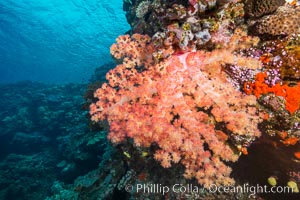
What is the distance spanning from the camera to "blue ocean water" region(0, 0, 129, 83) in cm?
3278

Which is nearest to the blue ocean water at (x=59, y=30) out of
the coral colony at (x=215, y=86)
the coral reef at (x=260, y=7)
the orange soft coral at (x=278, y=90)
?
the coral reef at (x=260, y=7)

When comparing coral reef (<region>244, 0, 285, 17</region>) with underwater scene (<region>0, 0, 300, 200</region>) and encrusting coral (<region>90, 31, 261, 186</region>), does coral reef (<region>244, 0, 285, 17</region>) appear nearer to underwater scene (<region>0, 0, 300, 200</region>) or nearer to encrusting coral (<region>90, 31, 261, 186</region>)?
underwater scene (<region>0, 0, 300, 200</region>)

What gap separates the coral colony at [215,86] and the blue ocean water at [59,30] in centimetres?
2735

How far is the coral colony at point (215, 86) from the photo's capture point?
3.74 m

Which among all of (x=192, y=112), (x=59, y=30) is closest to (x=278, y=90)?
(x=192, y=112)

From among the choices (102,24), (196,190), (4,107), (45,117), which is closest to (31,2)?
(102,24)

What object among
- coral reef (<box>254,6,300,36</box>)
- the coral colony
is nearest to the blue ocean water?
the coral colony

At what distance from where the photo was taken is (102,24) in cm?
3678

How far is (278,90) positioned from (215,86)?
1.04 m

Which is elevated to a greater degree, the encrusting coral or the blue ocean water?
the blue ocean water

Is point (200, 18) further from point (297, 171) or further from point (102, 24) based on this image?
point (102, 24)

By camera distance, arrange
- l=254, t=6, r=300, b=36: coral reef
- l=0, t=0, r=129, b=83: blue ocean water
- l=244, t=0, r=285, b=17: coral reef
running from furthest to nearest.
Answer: l=0, t=0, r=129, b=83: blue ocean water, l=244, t=0, r=285, b=17: coral reef, l=254, t=6, r=300, b=36: coral reef

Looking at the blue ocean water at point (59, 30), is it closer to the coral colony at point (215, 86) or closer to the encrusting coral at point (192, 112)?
the coral colony at point (215, 86)

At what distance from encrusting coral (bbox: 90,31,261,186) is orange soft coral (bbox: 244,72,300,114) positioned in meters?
0.20
